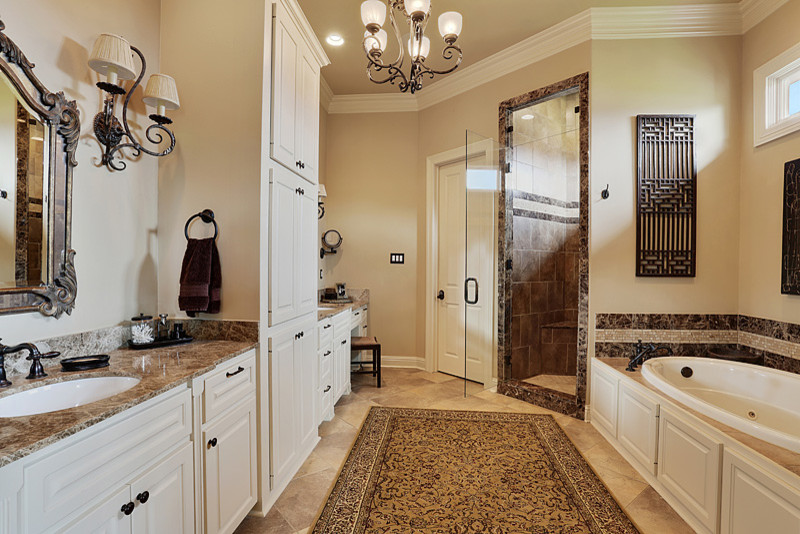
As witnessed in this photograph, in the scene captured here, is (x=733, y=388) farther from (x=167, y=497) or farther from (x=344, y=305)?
(x=167, y=497)

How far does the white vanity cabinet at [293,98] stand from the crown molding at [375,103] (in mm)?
1930

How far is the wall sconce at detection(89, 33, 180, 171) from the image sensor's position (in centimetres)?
154

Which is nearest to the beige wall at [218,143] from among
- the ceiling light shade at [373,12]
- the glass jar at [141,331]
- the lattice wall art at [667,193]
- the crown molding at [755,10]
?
the glass jar at [141,331]

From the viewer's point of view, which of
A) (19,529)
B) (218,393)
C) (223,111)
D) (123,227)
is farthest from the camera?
(223,111)

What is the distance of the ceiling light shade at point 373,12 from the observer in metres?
2.01

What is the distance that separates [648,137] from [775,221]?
1001 millimetres

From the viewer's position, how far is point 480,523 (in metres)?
1.83

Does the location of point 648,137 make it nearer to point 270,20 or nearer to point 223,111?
point 270,20

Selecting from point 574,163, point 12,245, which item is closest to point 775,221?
point 574,163

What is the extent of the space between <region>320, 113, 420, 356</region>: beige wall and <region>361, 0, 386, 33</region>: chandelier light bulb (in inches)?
97.4

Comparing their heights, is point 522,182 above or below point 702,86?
below

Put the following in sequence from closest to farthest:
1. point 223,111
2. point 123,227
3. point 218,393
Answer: point 218,393
point 123,227
point 223,111

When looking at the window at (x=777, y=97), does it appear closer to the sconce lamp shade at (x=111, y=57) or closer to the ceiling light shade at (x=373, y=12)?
the ceiling light shade at (x=373, y=12)

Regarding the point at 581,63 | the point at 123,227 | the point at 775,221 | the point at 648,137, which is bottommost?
the point at 123,227
